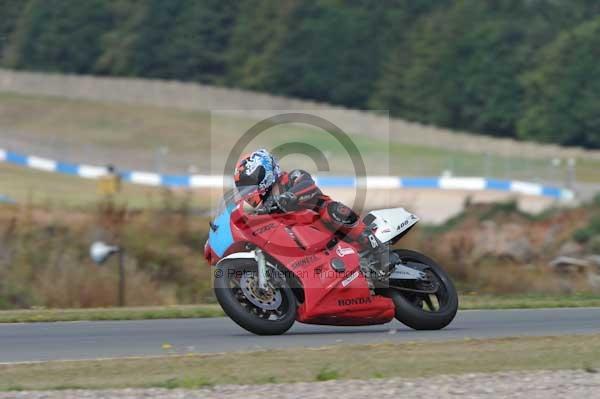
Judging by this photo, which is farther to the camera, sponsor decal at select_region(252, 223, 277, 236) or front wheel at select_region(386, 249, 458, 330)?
front wheel at select_region(386, 249, 458, 330)

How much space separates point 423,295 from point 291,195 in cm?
173

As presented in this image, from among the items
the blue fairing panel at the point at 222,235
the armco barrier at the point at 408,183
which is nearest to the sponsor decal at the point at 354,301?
the blue fairing panel at the point at 222,235

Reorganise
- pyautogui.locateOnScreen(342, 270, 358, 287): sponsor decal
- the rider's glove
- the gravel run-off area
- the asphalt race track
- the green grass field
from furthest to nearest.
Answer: the green grass field
pyautogui.locateOnScreen(342, 270, 358, 287): sponsor decal
the rider's glove
the asphalt race track
the gravel run-off area

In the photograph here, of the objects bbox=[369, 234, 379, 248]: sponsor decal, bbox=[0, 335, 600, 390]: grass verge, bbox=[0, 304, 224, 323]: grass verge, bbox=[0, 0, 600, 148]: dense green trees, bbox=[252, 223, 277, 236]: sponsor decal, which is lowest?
bbox=[0, 335, 600, 390]: grass verge

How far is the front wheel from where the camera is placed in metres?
11.1

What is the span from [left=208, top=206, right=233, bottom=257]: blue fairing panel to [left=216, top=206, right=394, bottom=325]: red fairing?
52mm

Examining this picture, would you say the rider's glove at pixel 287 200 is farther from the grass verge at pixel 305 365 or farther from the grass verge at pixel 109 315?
the grass verge at pixel 109 315

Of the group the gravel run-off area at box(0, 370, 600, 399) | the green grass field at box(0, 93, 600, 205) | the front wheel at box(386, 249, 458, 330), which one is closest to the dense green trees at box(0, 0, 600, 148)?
the green grass field at box(0, 93, 600, 205)

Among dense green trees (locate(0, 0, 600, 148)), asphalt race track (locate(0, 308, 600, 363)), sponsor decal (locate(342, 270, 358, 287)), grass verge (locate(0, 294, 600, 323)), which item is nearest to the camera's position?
asphalt race track (locate(0, 308, 600, 363))

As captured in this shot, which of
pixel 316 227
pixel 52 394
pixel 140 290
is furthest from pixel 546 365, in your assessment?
pixel 140 290

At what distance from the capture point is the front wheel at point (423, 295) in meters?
11.1

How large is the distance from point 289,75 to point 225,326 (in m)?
59.0

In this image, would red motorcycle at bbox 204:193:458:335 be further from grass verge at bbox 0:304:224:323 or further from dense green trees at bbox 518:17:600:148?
dense green trees at bbox 518:17:600:148

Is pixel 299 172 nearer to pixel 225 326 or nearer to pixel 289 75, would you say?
pixel 225 326
